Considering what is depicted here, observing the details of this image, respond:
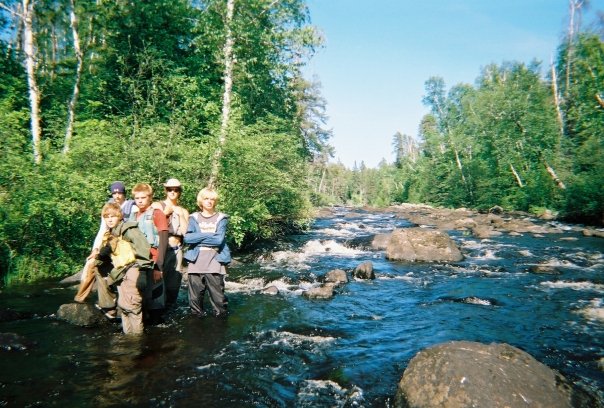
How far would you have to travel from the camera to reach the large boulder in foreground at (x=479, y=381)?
3627mm

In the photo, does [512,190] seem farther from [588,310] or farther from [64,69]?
[64,69]

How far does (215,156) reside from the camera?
504 inches

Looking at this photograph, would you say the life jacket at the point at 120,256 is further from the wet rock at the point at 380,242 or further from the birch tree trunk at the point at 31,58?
the wet rock at the point at 380,242

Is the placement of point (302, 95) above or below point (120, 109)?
above

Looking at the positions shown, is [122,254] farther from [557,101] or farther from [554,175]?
[557,101]

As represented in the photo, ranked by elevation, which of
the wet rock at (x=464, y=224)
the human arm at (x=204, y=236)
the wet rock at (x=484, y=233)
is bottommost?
the wet rock at (x=484, y=233)

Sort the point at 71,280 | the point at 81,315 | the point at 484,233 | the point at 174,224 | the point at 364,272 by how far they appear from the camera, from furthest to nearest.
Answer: the point at 484,233
the point at 364,272
the point at 71,280
the point at 174,224
the point at 81,315

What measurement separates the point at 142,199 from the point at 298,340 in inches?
152

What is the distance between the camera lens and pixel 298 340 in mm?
6164

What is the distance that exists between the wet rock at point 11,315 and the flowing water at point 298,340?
0.44 ft

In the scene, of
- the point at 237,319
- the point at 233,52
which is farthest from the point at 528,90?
the point at 237,319

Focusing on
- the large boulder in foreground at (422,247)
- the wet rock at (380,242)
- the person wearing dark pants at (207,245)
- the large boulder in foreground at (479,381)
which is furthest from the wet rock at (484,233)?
the person wearing dark pants at (207,245)

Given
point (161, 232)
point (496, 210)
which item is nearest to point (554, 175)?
point (496, 210)

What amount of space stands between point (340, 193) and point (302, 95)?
72671mm
